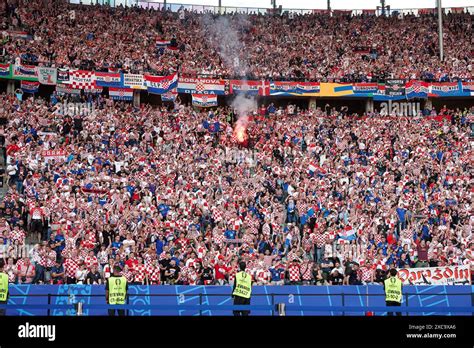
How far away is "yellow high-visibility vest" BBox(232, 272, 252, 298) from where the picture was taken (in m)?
16.1

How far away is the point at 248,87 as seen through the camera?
139 ft

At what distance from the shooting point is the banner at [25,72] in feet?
125

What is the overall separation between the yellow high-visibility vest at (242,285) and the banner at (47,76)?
24878 millimetres

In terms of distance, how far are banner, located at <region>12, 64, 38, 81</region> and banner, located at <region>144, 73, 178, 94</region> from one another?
19.0 feet

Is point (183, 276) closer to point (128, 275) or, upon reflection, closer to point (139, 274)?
point (139, 274)

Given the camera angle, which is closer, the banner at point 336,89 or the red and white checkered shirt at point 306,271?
the red and white checkered shirt at point 306,271

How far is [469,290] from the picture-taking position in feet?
68.6

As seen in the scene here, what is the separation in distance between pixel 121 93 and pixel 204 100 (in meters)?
4.58

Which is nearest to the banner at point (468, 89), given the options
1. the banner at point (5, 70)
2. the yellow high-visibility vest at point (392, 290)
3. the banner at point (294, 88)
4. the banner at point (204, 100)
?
the banner at point (294, 88)

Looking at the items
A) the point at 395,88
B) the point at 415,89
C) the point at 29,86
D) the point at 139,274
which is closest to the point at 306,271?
the point at 139,274

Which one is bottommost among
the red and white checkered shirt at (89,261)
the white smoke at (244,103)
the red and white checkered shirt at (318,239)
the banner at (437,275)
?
the banner at (437,275)

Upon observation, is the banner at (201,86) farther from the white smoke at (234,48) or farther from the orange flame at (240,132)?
the orange flame at (240,132)

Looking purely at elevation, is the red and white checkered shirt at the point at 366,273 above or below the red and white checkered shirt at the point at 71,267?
below
